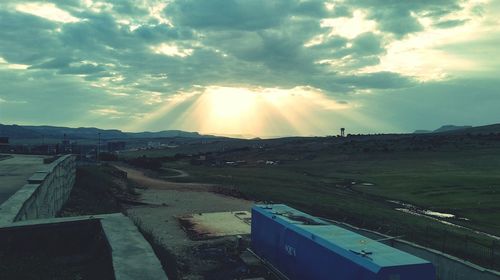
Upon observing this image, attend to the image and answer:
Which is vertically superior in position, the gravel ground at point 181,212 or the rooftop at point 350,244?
the rooftop at point 350,244

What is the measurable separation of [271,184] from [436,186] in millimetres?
24933

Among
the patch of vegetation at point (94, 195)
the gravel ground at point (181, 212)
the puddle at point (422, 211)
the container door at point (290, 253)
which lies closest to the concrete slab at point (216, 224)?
the gravel ground at point (181, 212)

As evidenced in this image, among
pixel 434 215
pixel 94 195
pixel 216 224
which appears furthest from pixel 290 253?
pixel 434 215

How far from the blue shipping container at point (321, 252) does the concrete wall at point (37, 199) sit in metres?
10.1

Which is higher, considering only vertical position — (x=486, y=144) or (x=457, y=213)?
(x=486, y=144)

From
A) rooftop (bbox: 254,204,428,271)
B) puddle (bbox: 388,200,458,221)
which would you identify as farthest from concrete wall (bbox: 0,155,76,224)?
puddle (bbox: 388,200,458,221)

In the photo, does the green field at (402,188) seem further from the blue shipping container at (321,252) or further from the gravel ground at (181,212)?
the blue shipping container at (321,252)

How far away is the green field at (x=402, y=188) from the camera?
31.0m

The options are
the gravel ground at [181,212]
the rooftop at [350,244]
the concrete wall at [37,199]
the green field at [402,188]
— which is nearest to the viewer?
the rooftop at [350,244]

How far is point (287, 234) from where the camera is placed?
17.6 meters

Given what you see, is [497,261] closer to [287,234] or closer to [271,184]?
[287,234]

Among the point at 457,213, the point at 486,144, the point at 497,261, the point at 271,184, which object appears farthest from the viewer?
the point at 486,144

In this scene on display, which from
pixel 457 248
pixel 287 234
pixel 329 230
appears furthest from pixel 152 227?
pixel 457 248

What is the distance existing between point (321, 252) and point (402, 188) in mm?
51112
